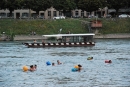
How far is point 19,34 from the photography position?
171 meters

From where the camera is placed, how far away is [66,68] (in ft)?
289

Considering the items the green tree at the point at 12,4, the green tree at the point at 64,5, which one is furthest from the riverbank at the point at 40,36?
the green tree at the point at 64,5

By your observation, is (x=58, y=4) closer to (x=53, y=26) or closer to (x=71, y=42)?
(x=53, y=26)

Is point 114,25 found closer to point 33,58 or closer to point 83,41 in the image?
point 83,41

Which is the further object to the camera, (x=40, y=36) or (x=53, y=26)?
(x=53, y=26)

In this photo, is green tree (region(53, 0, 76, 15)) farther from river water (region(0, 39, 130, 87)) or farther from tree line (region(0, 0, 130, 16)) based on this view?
river water (region(0, 39, 130, 87))

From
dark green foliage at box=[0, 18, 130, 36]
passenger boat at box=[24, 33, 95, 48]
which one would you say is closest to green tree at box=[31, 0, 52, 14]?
dark green foliage at box=[0, 18, 130, 36]

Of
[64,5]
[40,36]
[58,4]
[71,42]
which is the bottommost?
[40,36]

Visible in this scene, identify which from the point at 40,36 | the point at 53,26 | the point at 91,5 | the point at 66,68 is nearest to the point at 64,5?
the point at 91,5

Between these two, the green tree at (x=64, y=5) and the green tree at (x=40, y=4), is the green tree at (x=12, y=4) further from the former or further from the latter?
Result: the green tree at (x=64, y=5)

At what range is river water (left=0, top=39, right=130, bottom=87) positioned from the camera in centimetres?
7314

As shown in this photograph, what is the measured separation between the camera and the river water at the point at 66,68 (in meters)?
73.1

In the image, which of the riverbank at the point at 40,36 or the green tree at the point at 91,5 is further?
the green tree at the point at 91,5

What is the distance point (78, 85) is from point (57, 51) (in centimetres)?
5122
